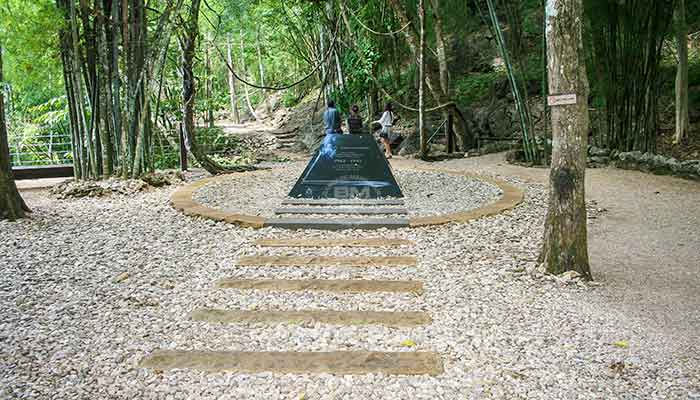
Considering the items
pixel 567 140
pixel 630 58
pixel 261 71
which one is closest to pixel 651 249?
pixel 567 140

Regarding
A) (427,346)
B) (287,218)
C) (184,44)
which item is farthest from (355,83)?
(427,346)

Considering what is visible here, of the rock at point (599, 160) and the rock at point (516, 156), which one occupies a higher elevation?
the rock at point (516, 156)

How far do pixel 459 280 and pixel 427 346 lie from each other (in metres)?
0.84

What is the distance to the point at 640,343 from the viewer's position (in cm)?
204

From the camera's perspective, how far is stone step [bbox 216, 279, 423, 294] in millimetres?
2742

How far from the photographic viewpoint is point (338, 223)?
4066 millimetres

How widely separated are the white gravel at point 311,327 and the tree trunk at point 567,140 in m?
0.18

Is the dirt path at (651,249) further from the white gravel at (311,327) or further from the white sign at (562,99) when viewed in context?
the white sign at (562,99)

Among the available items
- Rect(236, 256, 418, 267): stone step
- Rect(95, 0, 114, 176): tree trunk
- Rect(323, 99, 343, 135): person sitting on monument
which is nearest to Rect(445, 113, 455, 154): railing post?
Rect(323, 99, 343, 135): person sitting on monument

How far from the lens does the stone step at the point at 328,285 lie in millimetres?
2742

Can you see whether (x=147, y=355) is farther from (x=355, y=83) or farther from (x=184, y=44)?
(x=355, y=83)

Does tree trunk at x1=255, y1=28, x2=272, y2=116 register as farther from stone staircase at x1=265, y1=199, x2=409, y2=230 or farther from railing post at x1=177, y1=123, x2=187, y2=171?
stone staircase at x1=265, y1=199, x2=409, y2=230

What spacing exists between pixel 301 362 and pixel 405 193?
3.78 meters

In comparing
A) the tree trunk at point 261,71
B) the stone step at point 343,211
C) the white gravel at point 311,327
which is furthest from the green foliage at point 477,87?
the tree trunk at point 261,71
